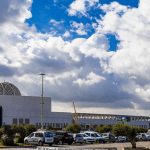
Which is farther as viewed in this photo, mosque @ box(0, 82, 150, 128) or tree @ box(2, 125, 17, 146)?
mosque @ box(0, 82, 150, 128)

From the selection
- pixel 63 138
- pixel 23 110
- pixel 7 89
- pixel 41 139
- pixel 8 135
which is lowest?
pixel 63 138

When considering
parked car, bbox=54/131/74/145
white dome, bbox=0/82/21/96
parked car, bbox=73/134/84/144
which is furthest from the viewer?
white dome, bbox=0/82/21/96

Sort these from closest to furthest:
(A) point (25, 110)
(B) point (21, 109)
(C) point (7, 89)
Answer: (B) point (21, 109)
(C) point (7, 89)
(A) point (25, 110)

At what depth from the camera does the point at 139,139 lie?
46.2 metres

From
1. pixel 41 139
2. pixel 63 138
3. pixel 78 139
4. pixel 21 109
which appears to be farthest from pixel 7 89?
pixel 41 139

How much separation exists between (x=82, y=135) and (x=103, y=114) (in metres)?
75.7

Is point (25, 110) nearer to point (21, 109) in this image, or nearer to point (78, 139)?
point (21, 109)

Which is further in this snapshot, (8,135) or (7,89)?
(7,89)

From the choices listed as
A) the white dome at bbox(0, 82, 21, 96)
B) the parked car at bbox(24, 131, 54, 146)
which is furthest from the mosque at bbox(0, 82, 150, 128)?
the parked car at bbox(24, 131, 54, 146)

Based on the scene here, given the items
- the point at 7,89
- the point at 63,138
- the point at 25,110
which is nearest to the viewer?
the point at 63,138

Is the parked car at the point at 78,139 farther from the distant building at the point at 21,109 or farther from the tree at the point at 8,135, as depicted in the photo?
the distant building at the point at 21,109

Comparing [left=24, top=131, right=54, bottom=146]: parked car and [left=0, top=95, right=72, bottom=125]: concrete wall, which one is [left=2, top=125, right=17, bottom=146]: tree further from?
[left=0, top=95, right=72, bottom=125]: concrete wall

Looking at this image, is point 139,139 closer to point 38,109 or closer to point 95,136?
point 95,136

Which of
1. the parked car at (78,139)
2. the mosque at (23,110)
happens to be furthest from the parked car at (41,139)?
the mosque at (23,110)
